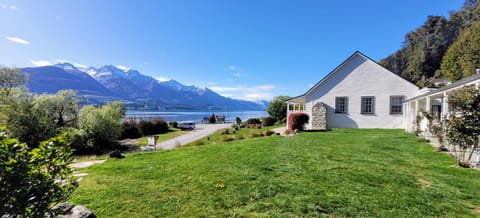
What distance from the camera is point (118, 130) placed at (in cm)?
1758

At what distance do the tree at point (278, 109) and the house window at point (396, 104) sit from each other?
16.4 m

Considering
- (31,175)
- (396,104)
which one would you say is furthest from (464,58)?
(31,175)

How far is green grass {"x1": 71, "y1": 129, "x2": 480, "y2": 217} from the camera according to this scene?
3580mm

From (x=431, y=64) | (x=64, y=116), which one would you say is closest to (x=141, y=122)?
(x=64, y=116)

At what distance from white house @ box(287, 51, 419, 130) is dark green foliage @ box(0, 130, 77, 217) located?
1751cm

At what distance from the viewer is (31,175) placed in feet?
5.54

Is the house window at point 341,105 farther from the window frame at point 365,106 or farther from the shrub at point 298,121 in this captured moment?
the shrub at point 298,121

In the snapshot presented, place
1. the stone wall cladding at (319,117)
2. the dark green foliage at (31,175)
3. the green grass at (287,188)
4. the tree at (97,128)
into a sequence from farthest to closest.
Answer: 1. the stone wall cladding at (319,117)
2. the tree at (97,128)
3. the green grass at (287,188)
4. the dark green foliage at (31,175)

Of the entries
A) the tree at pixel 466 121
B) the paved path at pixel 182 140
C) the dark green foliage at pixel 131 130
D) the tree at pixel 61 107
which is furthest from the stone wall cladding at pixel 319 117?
the tree at pixel 61 107

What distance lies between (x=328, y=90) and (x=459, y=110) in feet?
38.0

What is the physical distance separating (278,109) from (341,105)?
594 inches

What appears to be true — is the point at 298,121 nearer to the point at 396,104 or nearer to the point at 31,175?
the point at 396,104

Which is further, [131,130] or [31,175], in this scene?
[131,130]

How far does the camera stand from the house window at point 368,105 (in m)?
17.0
